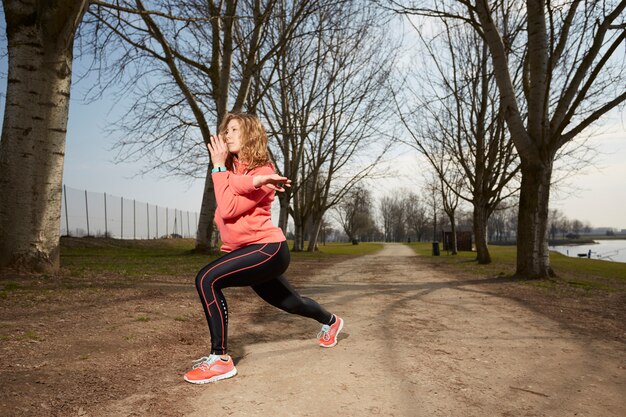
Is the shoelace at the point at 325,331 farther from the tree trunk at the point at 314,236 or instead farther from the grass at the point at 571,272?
the tree trunk at the point at 314,236

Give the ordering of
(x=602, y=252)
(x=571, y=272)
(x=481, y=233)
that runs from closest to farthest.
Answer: (x=571, y=272) < (x=481, y=233) < (x=602, y=252)

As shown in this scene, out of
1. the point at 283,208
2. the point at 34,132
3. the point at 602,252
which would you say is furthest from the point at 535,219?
the point at 602,252

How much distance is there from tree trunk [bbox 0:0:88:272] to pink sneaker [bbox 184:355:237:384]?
499cm

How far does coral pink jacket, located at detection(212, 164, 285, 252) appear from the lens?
327 centimetres

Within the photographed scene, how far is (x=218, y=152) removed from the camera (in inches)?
134

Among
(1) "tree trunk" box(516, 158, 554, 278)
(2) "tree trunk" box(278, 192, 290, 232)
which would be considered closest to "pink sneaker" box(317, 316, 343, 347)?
(1) "tree trunk" box(516, 158, 554, 278)

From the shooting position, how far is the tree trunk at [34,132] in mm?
6641

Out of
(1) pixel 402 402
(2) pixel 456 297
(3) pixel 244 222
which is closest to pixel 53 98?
(3) pixel 244 222

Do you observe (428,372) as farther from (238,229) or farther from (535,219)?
(535,219)

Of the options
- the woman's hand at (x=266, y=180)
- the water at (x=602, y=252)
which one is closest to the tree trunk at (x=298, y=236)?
the woman's hand at (x=266, y=180)

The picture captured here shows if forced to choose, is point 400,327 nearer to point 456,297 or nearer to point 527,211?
point 456,297

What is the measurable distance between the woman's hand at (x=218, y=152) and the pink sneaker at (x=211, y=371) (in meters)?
1.49

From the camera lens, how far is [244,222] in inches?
133

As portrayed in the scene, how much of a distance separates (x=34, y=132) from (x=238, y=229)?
5.32 m
